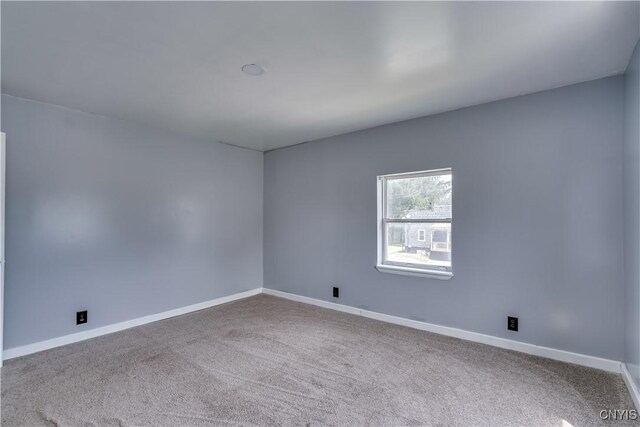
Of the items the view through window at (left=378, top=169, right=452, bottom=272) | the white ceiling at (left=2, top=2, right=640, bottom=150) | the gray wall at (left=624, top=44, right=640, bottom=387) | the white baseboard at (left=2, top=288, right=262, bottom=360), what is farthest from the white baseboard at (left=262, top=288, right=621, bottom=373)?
the white ceiling at (left=2, top=2, right=640, bottom=150)

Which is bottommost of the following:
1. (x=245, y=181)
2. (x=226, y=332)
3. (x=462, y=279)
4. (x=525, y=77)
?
(x=226, y=332)

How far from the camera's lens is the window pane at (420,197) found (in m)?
3.38

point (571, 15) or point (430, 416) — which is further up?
point (571, 15)

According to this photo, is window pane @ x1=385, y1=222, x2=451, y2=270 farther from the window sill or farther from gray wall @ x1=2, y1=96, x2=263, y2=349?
gray wall @ x1=2, y1=96, x2=263, y2=349

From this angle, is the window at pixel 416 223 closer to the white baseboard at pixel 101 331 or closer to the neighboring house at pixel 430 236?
the neighboring house at pixel 430 236

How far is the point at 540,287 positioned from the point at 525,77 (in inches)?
69.6

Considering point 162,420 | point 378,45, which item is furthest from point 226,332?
point 378,45

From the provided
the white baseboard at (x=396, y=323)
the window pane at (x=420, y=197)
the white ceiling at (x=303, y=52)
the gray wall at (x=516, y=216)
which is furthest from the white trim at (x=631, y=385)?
the white ceiling at (x=303, y=52)

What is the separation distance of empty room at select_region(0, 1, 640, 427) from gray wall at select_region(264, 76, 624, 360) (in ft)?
0.06

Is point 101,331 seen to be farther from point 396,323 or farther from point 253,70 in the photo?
point 396,323

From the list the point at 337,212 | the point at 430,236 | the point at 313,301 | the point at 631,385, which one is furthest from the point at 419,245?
the point at 631,385

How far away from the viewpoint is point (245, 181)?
192 inches

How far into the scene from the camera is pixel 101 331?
3.29 meters

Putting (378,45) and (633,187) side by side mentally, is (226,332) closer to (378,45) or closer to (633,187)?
(378,45)
